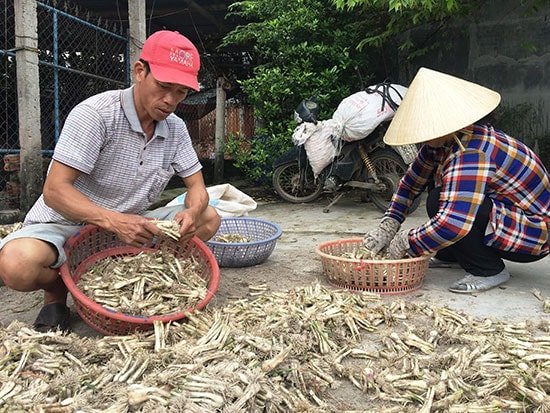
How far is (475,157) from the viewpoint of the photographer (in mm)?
2916

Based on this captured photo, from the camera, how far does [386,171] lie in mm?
6012

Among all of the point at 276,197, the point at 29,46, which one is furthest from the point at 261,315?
the point at 276,197

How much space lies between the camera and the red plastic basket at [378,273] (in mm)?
3045

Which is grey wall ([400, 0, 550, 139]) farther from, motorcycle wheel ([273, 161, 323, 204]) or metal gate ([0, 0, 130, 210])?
metal gate ([0, 0, 130, 210])

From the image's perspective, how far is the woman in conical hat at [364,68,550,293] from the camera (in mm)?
2916

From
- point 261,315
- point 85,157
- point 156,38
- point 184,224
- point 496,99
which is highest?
point 156,38

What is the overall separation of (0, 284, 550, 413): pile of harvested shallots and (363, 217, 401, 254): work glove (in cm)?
91

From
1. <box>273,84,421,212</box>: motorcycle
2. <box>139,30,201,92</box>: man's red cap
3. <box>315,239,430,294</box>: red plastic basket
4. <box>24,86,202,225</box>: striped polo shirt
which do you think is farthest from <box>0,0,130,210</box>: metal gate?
<box>315,239,430,294</box>: red plastic basket

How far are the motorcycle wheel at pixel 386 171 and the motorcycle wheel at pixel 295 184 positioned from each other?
790mm

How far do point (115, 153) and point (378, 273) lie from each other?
5.67 feet

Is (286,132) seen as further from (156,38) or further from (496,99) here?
(156,38)

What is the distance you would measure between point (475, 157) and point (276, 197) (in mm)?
4747

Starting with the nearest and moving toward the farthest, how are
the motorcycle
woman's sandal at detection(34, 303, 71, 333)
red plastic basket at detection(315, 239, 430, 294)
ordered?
woman's sandal at detection(34, 303, 71, 333) < red plastic basket at detection(315, 239, 430, 294) < the motorcycle

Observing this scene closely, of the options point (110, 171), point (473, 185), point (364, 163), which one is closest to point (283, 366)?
point (110, 171)
